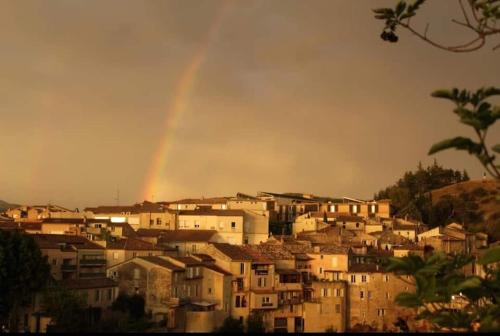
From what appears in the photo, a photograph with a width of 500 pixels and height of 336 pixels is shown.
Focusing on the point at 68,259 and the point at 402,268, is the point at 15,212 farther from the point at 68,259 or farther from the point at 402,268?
the point at 402,268

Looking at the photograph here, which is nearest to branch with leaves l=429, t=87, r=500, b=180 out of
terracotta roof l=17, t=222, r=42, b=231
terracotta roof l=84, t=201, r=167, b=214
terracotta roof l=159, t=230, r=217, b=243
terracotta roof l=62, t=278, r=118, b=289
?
terracotta roof l=62, t=278, r=118, b=289

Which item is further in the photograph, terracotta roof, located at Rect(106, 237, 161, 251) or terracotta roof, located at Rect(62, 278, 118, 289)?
terracotta roof, located at Rect(106, 237, 161, 251)

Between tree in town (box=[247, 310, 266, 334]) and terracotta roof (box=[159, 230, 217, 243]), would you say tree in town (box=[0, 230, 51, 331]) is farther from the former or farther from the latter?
terracotta roof (box=[159, 230, 217, 243])

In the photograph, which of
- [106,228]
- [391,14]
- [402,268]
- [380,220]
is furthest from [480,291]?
[380,220]

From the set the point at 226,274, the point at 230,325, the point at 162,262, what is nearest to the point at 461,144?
the point at 230,325

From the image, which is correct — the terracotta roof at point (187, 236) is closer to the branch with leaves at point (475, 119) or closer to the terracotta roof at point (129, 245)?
the terracotta roof at point (129, 245)

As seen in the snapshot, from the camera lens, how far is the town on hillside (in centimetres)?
5088

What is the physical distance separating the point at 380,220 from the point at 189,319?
4205cm

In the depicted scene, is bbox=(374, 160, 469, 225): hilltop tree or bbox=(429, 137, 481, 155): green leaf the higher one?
bbox=(374, 160, 469, 225): hilltop tree

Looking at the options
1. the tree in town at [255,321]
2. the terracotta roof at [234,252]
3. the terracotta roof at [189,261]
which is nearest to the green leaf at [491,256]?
the tree in town at [255,321]

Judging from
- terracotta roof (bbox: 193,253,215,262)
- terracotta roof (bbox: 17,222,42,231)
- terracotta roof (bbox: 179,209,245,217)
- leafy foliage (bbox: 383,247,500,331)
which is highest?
terracotta roof (bbox: 179,209,245,217)

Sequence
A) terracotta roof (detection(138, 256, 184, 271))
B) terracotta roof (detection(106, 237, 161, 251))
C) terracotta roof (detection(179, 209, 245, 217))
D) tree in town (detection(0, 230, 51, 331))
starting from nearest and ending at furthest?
tree in town (detection(0, 230, 51, 331)) < terracotta roof (detection(138, 256, 184, 271)) < terracotta roof (detection(106, 237, 161, 251)) < terracotta roof (detection(179, 209, 245, 217))

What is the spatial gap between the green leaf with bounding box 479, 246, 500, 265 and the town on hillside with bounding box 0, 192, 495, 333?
39.0 meters

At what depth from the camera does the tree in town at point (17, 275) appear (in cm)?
4459
